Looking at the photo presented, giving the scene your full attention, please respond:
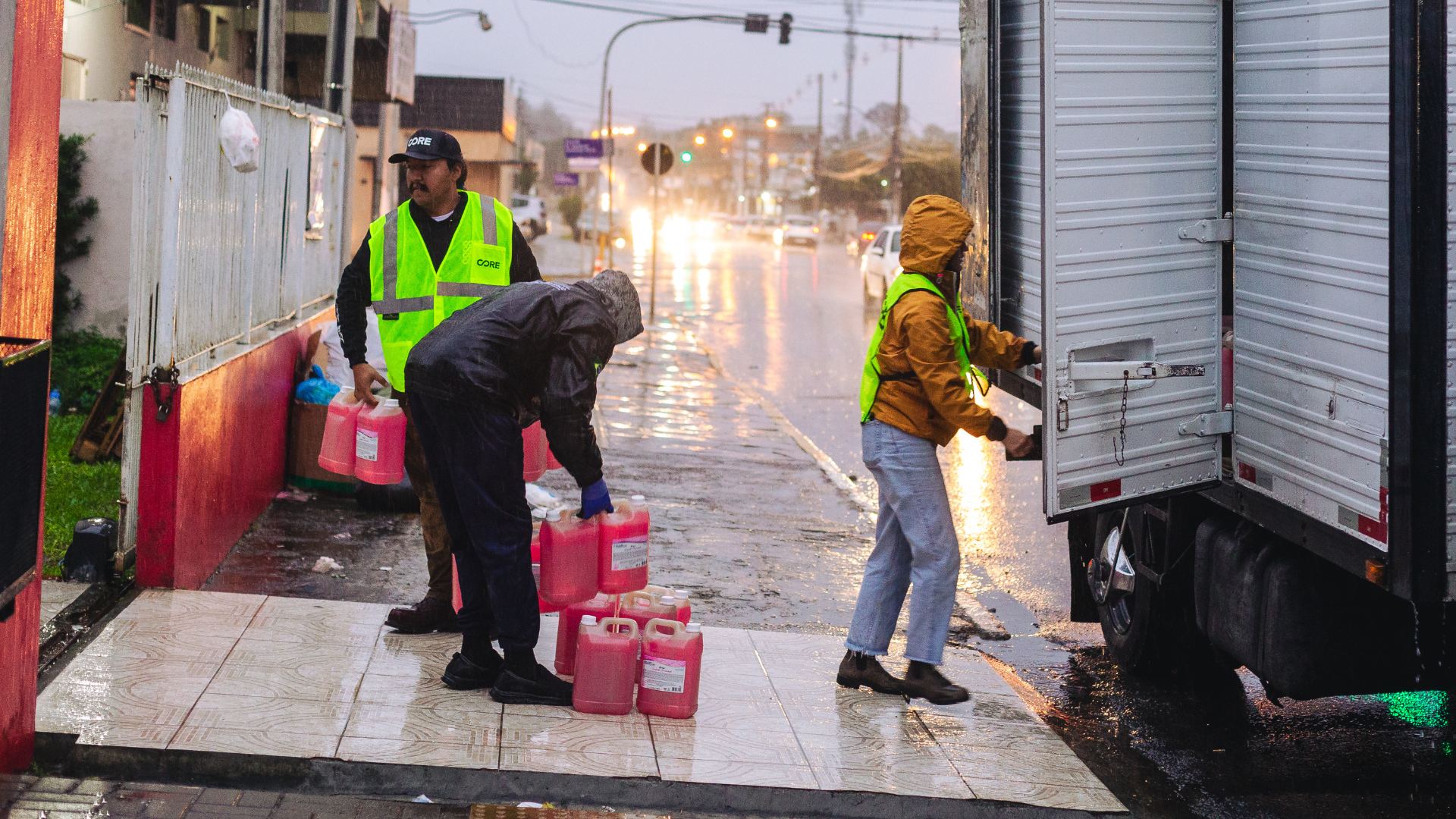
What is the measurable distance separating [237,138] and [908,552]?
149 inches

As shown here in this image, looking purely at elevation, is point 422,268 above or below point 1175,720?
above

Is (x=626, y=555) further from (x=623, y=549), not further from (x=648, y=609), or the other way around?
(x=648, y=609)

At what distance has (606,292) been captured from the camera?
16.9ft

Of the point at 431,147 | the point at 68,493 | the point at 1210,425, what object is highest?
the point at 431,147

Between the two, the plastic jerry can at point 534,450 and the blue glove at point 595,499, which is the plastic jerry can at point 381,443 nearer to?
the plastic jerry can at point 534,450

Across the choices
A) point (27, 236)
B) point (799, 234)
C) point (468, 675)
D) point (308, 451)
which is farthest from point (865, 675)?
point (799, 234)

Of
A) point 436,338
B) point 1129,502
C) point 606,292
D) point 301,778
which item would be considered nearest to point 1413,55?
point 1129,502

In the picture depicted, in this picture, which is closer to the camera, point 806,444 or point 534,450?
point 534,450

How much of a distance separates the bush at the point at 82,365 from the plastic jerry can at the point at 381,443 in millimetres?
5300

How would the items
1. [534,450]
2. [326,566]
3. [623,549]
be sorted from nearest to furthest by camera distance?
[623,549]
[534,450]
[326,566]

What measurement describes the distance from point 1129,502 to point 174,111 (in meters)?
4.25

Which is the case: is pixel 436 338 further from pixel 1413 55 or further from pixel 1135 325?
pixel 1413 55

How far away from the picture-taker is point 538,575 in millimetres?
5625

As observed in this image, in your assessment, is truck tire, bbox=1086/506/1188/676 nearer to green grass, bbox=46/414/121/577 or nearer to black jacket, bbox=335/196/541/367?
black jacket, bbox=335/196/541/367
